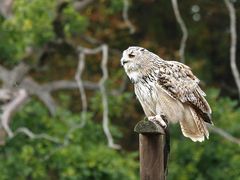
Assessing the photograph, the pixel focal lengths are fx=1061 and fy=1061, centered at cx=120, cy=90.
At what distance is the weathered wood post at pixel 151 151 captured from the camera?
5155mm

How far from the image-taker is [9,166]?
1153 cm

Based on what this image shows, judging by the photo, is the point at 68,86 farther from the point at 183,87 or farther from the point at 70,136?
the point at 183,87

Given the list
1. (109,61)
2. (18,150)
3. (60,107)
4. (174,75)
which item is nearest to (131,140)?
(109,61)

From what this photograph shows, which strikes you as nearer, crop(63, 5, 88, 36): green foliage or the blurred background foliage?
the blurred background foliage

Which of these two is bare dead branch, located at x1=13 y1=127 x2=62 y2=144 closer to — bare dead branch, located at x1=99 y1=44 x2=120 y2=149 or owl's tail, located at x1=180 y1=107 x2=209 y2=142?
bare dead branch, located at x1=99 y1=44 x2=120 y2=149

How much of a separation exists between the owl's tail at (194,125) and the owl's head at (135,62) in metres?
0.37

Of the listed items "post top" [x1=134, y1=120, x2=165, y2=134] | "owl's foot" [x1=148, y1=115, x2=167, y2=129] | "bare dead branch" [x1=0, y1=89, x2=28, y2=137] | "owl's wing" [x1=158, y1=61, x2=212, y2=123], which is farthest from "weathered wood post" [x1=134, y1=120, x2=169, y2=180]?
"bare dead branch" [x1=0, y1=89, x2=28, y2=137]

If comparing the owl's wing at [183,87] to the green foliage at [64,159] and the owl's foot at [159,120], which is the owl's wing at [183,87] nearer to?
A: the owl's foot at [159,120]

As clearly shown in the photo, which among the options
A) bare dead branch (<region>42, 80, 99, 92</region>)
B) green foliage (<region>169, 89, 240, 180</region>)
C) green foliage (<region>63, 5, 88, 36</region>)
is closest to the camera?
green foliage (<region>63, 5, 88, 36</region>)

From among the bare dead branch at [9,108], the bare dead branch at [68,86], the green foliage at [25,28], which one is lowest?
the bare dead branch at [68,86]

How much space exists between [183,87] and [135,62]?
0.36 m

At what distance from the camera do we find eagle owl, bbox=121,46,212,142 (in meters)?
5.95

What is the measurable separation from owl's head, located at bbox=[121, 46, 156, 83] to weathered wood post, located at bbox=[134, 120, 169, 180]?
2.22ft

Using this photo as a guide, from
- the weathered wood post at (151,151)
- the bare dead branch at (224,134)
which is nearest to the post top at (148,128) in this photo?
the weathered wood post at (151,151)
